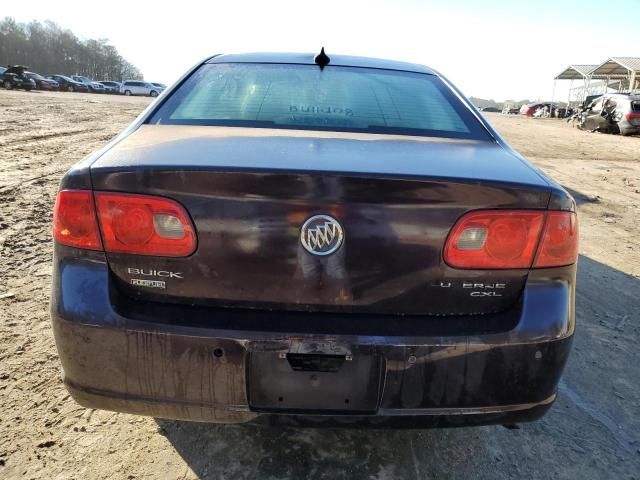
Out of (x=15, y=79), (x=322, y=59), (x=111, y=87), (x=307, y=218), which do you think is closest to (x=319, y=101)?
(x=322, y=59)

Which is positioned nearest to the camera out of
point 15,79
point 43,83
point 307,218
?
point 307,218

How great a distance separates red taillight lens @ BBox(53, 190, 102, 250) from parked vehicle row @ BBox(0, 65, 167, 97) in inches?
1426

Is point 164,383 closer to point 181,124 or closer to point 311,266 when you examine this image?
point 311,266

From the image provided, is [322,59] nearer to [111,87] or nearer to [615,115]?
[615,115]

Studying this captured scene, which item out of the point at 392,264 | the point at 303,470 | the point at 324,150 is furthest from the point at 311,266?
the point at 303,470

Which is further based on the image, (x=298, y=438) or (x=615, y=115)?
(x=615, y=115)

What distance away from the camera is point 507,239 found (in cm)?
151

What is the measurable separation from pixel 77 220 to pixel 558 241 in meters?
1.51

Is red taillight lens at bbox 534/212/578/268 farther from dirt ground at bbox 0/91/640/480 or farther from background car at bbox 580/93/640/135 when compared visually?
background car at bbox 580/93/640/135

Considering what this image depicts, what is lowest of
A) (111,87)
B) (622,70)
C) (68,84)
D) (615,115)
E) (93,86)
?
(111,87)

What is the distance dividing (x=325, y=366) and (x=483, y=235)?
621 millimetres

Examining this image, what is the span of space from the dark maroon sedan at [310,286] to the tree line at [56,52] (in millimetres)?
92215

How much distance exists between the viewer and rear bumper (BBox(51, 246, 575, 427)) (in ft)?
4.75

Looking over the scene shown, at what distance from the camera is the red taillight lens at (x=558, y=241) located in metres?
1.54
